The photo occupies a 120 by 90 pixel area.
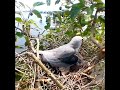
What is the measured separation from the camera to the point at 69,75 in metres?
0.92

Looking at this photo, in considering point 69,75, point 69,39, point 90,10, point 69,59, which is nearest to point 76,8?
point 90,10

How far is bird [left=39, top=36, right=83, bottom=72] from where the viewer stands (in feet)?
3.01

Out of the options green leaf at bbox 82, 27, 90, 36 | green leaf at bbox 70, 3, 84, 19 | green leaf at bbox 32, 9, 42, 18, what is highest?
green leaf at bbox 70, 3, 84, 19

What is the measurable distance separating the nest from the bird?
0.05 meters

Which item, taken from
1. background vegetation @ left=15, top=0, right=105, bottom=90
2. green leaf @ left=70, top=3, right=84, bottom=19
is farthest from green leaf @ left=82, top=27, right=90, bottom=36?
green leaf @ left=70, top=3, right=84, bottom=19

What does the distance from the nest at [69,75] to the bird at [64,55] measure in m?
0.05

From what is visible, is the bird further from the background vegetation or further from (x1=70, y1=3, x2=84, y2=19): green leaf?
(x1=70, y1=3, x2=84, y2=19): green leaf

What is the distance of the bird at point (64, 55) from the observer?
917 mm

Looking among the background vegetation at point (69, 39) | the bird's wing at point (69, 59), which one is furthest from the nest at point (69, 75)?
the bird's wing at point (69, 59)

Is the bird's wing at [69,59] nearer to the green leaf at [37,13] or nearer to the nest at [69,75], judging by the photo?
the nest at [69,75]

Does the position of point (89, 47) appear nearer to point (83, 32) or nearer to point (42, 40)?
point (83, 32)

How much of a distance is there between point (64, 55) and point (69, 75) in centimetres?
20

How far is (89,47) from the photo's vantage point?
0.90 metres

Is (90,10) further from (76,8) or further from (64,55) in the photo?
(64,55)
